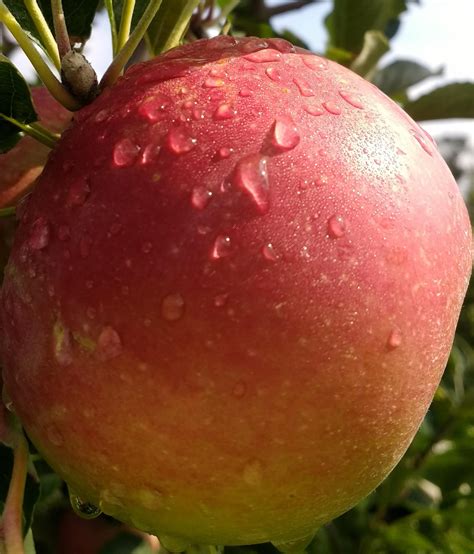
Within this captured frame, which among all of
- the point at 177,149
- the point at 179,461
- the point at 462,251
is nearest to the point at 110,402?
the point at 179,461

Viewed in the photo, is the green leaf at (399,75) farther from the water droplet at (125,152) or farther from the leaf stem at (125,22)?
the water droplet at (125,152)

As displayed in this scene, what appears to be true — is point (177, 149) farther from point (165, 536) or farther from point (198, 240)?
point (165, 536)

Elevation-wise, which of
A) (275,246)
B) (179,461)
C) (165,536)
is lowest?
(165,536)

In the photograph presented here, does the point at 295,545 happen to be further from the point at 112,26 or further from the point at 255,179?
the point at 112,26

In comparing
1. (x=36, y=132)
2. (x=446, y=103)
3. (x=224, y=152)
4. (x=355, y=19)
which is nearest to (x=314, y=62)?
(x=224, y=152)

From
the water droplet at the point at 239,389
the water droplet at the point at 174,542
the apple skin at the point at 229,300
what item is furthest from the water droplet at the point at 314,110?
the water droplet at the point at 174,542

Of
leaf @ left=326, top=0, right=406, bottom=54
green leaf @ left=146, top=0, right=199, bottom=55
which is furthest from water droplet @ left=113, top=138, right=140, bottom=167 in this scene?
leaf @ left=326, top=0, right=406, bottom=54

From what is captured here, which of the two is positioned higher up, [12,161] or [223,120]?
[223,120]

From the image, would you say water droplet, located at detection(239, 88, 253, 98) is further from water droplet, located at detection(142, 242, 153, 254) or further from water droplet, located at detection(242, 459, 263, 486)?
water droplet, located at detection(242, 459, 263, 486)
